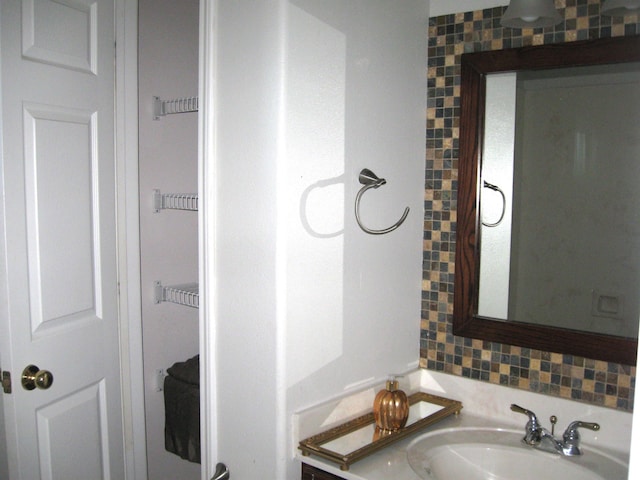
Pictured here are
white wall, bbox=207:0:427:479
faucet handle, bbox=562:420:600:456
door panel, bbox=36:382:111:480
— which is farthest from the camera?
door panel, bbox=36:382:111:480

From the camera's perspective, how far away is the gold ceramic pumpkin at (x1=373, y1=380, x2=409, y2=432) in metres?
1.54

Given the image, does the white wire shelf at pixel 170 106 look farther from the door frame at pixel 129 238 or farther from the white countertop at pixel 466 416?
the white countertop at pixel 466 416

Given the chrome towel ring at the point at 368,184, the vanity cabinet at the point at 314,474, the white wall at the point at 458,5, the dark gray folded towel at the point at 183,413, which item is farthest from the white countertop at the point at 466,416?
the white wall at the point at 458,5

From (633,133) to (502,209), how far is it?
1.21ft

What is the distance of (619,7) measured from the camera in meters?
1.44

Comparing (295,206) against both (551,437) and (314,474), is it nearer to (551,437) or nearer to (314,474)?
(314,474)

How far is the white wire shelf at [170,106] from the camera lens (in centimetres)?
204

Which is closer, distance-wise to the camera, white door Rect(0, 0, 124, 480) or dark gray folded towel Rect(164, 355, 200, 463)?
white door Rect(0, 0, 124, 480)

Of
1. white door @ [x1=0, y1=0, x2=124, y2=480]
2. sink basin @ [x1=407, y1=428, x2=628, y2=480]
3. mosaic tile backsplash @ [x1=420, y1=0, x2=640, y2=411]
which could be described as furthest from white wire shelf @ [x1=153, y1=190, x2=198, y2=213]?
sink basin @ [x1=407, y1=428, x2=628, y2=480]

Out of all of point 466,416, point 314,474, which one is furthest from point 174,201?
point 466,416

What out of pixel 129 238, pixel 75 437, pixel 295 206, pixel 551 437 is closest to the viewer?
pixel 295 206

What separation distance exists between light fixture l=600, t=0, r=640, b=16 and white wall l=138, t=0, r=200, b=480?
1.41m

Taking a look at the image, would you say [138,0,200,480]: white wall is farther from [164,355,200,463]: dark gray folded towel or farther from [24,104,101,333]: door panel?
[24,104,101,333]: door panel

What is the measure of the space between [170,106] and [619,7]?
1.40 meters
